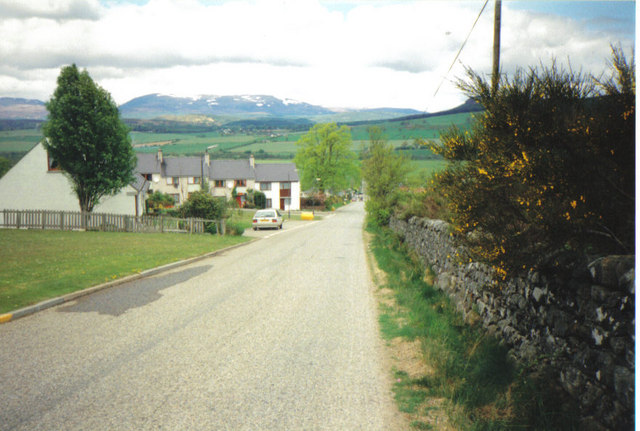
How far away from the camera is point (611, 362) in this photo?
140 inches

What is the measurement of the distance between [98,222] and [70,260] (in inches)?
580

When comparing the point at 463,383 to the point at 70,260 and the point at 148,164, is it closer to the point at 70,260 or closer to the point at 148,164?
the point at 70,260

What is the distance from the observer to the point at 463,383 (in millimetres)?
5137

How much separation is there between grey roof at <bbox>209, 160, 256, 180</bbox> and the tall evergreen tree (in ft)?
174

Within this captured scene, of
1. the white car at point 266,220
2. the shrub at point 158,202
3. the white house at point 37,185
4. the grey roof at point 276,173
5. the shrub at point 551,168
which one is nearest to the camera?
the shrub at point 551,168

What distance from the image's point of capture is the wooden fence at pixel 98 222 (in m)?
27.5

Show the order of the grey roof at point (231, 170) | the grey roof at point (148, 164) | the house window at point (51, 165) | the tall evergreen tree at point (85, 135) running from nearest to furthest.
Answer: the tall evergreen tree at point (85, 135) < the house window at point (51, 165) < the grey roof at point (148, 164) < the grey roof at point (231, 170)

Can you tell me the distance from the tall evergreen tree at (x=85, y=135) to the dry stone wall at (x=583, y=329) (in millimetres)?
32609

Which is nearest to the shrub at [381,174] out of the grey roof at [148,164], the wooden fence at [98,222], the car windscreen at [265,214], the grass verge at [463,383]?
the car windscreen at [265,214]

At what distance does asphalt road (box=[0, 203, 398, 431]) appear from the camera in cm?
450

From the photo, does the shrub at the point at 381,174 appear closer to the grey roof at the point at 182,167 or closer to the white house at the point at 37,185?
the white house at the point at 37,185

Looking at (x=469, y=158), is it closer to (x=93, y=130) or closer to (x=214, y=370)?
(x=214, y=370)

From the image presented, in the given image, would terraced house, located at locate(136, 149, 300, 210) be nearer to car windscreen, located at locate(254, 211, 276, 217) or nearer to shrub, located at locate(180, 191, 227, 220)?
car windscreen, located at locate(254, 211, 276, 217)

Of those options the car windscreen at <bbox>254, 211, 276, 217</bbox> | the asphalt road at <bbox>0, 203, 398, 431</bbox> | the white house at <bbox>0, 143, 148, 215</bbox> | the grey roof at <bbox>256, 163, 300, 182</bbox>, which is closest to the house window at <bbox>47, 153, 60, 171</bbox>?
the white house at <bbox>0, 143, 148, 215</bbox>
